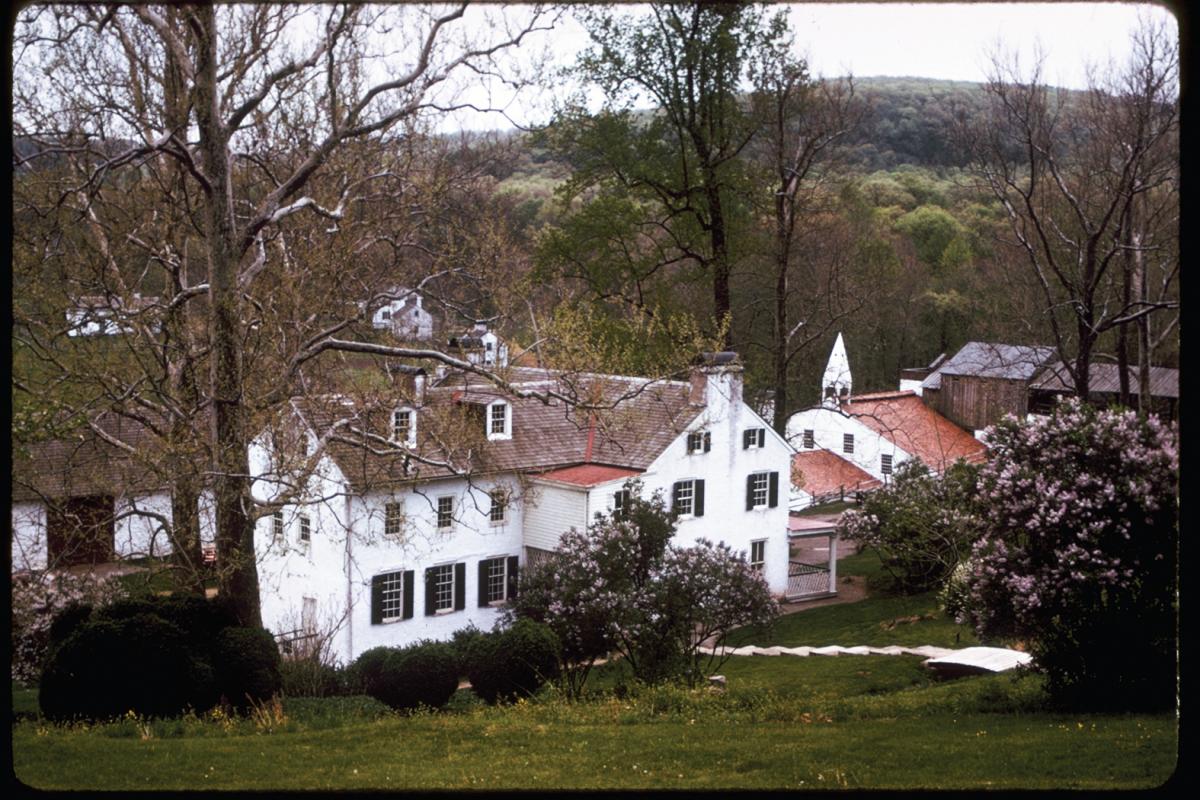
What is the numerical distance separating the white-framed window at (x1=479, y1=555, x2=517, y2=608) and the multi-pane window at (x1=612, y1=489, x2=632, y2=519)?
0.73 metres

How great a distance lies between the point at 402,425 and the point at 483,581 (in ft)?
3.78

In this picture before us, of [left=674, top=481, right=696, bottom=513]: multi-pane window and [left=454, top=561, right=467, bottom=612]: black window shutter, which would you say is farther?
[left=674, top=481, right=696, bottom=513]: multi-pane window

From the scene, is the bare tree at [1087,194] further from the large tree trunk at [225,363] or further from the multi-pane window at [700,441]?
the large tree trunk at [225,363]

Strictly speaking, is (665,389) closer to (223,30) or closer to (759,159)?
(759,159)

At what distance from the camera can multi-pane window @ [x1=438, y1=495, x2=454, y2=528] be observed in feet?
21.9

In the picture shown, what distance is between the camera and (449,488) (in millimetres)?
6820

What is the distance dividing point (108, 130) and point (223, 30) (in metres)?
1.22

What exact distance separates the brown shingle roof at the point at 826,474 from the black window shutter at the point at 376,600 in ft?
9.13

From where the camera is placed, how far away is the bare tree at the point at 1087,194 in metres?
5.50

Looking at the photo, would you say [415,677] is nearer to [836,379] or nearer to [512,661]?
[512,661]

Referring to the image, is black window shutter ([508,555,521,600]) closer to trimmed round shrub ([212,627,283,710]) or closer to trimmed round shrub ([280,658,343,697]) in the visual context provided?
trimmed round shrub ([280,658,343,697])

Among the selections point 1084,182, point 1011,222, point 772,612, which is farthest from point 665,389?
point 1084,182

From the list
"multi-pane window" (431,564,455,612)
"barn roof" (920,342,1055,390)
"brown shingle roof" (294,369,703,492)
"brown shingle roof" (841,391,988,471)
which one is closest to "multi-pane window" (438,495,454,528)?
"brown shingle roof" (294,369,703,492)

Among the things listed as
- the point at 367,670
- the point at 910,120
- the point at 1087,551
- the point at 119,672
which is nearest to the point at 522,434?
the point at 367,670
